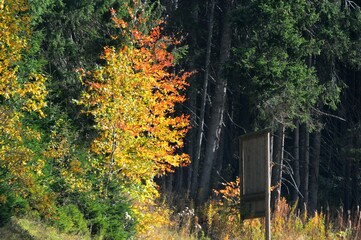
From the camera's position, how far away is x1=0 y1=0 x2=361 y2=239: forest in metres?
20.4

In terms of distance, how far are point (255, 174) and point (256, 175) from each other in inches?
1.3

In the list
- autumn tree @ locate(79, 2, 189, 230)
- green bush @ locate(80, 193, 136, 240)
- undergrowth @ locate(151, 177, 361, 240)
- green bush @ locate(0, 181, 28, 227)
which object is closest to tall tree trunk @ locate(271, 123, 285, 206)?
undergrowth @ locate(151, 177, 361, 240)

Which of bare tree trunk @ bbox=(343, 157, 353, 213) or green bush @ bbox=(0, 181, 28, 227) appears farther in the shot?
bare tree trunk @ bbox=(343, 157, 353, 213)

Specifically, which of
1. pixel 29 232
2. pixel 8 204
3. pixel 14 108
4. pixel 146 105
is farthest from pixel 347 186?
pixel 14 108

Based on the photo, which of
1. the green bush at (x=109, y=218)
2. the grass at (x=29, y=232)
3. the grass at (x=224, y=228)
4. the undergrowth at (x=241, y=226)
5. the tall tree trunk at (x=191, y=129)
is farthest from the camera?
the tall tree trunk at (x=191, y=129)

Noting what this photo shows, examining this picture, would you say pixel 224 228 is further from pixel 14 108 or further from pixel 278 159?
pixel 14 108

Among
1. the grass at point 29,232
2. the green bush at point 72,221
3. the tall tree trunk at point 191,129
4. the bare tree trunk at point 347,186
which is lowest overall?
the grass at point 29,232

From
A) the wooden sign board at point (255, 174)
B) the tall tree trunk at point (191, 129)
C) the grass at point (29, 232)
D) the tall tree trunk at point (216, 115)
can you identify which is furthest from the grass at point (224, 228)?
the tall tree trunk at point (191, 129)

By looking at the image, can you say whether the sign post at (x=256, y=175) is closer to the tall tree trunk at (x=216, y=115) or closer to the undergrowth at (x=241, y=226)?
the undergrowth at (x=241, y=226)

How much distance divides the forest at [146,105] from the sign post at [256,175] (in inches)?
182

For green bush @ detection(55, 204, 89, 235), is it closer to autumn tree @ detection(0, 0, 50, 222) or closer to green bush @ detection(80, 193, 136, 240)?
green bush @ detection(80, 193, 136, 240)

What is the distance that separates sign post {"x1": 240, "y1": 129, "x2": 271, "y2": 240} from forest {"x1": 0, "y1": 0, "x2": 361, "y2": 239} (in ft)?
15.1

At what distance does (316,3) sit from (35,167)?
15317mm

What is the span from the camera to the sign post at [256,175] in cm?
1466
